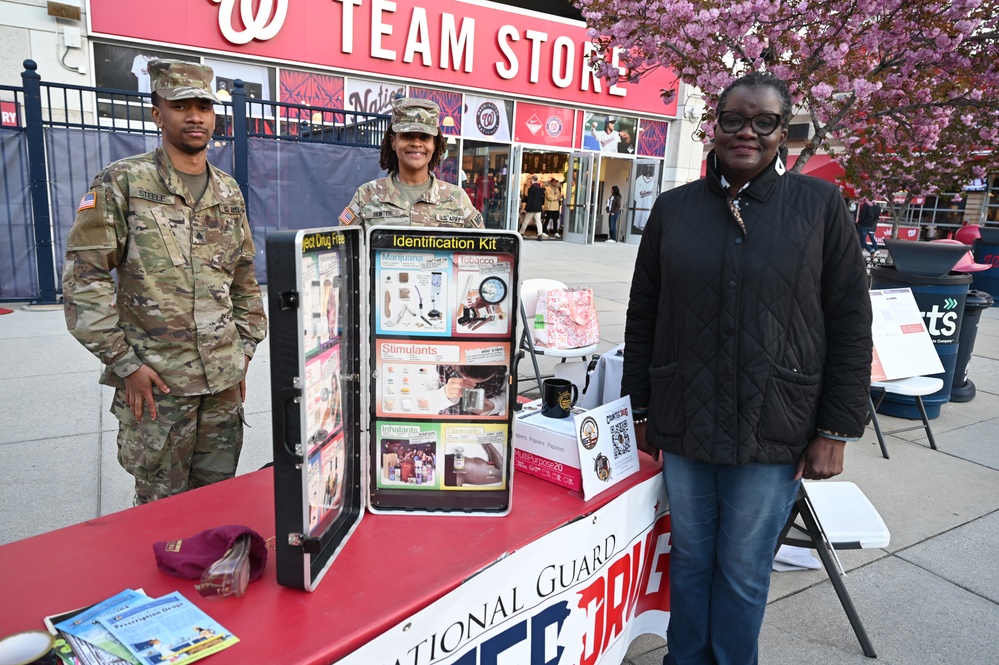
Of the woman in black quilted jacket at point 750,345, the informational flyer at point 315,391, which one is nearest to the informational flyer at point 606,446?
the woman in black quilted jacket at point 750,345

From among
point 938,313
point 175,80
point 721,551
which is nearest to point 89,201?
point 175,80

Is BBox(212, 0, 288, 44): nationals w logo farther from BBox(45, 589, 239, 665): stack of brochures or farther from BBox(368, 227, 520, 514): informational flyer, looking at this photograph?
BBox(45, 589, 239, 665): stack of brochures

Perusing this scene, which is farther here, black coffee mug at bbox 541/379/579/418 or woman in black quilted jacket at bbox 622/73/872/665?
black coffee mug at bbox 541/379/579/418

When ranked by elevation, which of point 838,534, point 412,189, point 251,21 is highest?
point 251,21

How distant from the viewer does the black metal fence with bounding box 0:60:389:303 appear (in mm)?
7125

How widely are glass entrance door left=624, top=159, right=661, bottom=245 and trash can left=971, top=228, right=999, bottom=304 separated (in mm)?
7897

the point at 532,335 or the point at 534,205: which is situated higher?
the point at 534,205

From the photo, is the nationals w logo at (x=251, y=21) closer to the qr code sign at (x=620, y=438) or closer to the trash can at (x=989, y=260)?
the qr code sign at (x=620, y=438)

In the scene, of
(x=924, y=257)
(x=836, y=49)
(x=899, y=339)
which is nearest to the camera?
(x=836, y=49)

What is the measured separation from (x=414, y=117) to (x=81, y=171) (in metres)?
6.35

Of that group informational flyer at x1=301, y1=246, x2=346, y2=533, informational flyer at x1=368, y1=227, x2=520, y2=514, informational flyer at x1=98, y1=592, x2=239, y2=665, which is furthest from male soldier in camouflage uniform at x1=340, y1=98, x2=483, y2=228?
informational flyer at x1=98, y1=592, x2=239, y2=665

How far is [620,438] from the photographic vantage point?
227 centimetres

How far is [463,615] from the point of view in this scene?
162 centimetres

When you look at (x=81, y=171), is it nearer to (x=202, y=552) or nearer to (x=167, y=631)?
(x=202, y=552)
